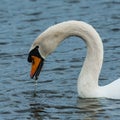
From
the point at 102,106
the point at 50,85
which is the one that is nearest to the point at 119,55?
the point at 50,85

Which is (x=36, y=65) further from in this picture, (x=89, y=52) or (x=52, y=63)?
(x=52, y=63)

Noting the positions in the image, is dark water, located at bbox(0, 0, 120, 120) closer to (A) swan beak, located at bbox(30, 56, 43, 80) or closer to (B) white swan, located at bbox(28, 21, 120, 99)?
(B) white swan, located at bbox(28, 21, 120, 99)

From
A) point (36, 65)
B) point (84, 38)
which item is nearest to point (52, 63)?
point (36, 65)

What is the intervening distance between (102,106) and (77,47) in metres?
4.98

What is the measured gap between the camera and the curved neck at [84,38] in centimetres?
1658

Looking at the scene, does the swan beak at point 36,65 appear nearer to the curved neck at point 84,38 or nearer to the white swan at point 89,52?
the white swan at point 89,52

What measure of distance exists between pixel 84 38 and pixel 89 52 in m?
Result: 0.32

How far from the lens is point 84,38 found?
1680 cm

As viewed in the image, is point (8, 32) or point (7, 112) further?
point (8, 32)

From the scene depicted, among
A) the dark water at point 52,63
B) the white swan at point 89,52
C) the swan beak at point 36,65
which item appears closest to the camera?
the dark water at point 52,63

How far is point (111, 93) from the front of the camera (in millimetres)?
16500

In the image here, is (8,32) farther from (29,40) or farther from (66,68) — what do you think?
(66,68)

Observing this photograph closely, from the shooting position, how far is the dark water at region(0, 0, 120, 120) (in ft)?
53.1

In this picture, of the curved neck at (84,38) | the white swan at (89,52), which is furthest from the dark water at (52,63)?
the curved neck at (84,38)
